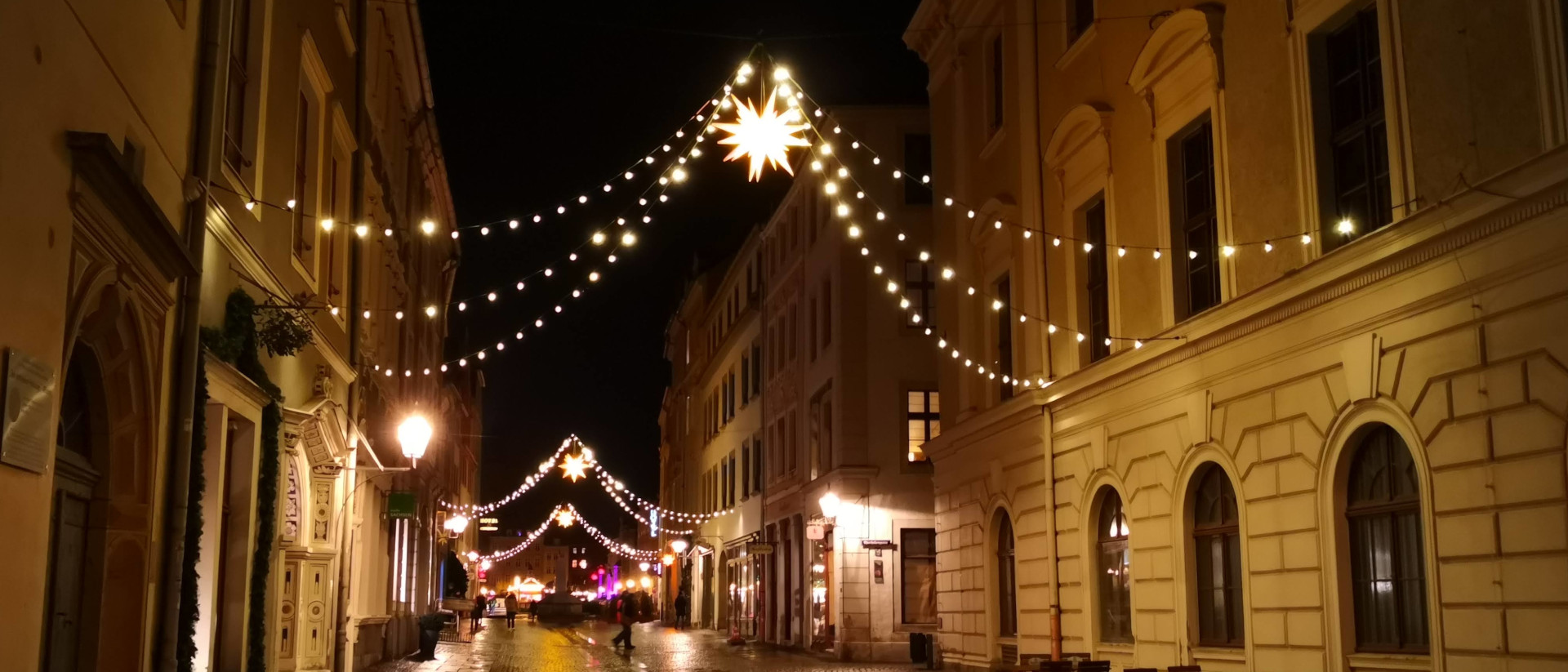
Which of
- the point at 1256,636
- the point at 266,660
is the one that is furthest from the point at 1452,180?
the point at 266,660

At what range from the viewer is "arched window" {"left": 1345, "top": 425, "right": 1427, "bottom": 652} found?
12.3 meters

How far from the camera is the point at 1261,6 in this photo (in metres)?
14.5

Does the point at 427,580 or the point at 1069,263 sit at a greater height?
the point at 1069,263

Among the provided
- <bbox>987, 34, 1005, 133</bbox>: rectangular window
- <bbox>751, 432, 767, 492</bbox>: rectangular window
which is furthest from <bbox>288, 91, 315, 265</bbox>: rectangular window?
<bbox>751, 432, 767, 492</bbox>: rectangular window

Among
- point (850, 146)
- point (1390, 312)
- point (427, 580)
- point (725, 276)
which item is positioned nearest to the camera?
point (1390, 312)

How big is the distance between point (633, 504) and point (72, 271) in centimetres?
10345

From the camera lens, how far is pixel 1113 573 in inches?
743

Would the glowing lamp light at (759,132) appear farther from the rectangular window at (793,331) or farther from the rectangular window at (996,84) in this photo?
the rectangular window at (793,331)

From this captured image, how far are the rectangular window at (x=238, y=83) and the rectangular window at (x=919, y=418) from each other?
22.8 m

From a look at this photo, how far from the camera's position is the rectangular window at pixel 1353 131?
12.8 metres

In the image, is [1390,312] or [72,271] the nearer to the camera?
[72,271]

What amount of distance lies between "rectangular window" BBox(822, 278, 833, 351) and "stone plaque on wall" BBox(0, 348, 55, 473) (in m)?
28.6

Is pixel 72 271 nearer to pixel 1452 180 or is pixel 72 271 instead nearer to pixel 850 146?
pixel 1452 180

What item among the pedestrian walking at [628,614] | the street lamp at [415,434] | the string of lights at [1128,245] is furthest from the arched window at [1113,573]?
the pedestrian walking at [628,614]
